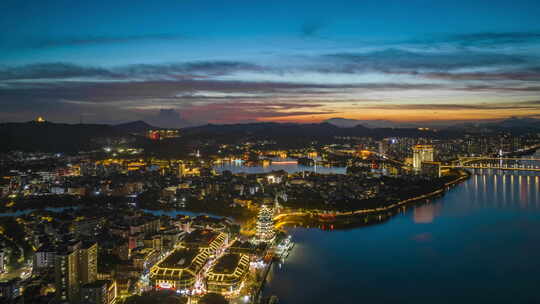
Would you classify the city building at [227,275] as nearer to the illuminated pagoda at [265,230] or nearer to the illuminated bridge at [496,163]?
the illuminated pagoda at [265,230]

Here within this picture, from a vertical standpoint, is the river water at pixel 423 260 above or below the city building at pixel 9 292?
below

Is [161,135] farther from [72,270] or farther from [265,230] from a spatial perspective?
[72,270]

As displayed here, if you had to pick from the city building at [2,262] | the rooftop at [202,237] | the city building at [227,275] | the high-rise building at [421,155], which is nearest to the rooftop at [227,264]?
the city building at [227,275]

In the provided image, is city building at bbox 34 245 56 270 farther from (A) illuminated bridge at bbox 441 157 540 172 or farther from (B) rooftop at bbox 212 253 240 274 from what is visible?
(A) illuminated bridge at bbox 441 157 540 172

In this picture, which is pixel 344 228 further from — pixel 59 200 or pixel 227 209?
pixel 59 200

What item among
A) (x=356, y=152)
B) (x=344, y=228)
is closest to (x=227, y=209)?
(x=344, y=228)

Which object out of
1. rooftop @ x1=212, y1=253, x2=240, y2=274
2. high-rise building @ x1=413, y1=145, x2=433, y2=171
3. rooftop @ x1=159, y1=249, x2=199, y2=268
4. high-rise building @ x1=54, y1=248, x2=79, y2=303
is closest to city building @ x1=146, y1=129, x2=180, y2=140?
high-rise building @ x1=413, y1=145, x2=433, y2=171
